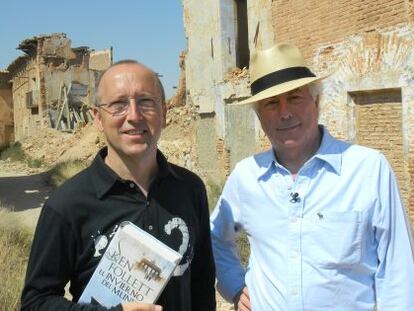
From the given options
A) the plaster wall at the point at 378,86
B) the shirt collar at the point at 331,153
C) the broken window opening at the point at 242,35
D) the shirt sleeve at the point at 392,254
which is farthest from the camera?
the broken window opening at the point at 242,35

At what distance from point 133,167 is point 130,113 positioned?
25 centimetres

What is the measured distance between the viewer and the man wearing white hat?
2.23 meters

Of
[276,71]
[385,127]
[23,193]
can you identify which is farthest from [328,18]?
[23,193]

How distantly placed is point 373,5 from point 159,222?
285 inches

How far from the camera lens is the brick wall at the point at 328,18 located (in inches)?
310

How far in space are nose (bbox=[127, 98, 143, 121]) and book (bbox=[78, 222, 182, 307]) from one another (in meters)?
0.45

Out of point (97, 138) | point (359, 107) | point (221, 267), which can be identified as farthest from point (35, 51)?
point (221, 267)

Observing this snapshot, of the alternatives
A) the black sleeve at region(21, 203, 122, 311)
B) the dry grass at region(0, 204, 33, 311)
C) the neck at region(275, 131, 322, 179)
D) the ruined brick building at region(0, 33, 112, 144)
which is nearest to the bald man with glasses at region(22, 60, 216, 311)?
the black sleeve at region(21, 203, 122, 311)

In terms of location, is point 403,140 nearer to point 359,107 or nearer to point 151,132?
point 359,107

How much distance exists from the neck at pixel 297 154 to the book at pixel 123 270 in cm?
81

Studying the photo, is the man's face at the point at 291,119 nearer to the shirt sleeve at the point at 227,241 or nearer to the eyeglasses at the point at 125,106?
the shirt sleeve at the point at 227,241

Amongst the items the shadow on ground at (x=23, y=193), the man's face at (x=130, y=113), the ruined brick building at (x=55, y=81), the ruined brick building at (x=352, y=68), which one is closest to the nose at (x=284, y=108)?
the man's face at (x=130, y=113)

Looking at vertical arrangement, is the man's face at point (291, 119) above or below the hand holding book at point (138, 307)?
above

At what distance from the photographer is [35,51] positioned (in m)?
37.4
